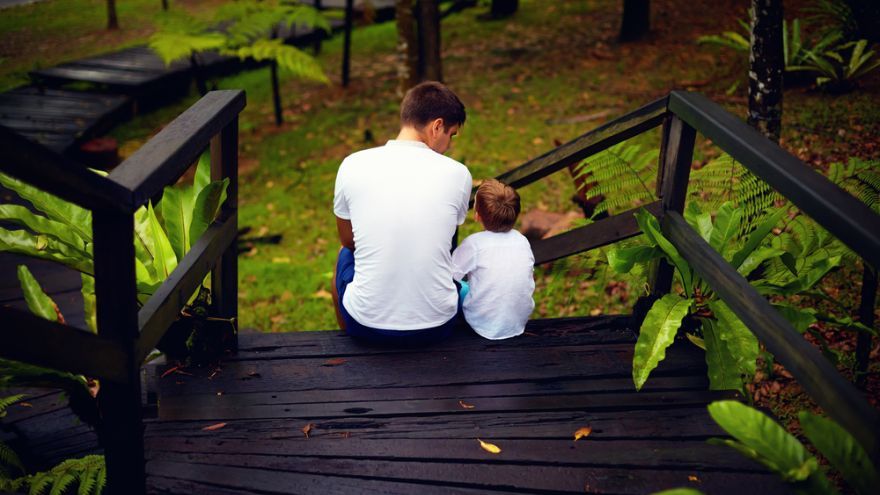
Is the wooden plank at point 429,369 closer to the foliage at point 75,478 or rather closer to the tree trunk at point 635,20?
the foliage at point 75,478

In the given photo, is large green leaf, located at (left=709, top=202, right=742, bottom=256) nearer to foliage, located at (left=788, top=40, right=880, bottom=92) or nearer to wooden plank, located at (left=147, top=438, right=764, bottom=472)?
wooden plank, located at (left=147, top=438, right=764, bottom=472)

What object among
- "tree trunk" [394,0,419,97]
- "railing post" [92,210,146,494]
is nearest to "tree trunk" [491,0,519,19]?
"tree trunk" [394,0,419,97]

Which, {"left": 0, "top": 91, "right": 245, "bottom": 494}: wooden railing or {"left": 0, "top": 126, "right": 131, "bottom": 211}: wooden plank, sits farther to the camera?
{"left": 0, "top": 91, "right": 245, "bottom": 494}: wooden railing

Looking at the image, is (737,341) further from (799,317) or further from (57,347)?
(57,347)

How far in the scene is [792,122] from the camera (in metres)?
7.39

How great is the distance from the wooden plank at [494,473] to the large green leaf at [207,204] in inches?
42.8

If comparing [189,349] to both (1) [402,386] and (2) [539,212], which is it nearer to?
(1) [402,386]

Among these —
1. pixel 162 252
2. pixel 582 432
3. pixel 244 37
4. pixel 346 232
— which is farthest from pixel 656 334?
pixel 244 37

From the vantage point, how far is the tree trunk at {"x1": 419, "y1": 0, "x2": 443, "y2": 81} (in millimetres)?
8812

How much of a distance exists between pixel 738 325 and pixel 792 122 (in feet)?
16.0

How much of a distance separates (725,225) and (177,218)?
269 cm

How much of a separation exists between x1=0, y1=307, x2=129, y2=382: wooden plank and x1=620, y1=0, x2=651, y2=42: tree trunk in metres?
9.38

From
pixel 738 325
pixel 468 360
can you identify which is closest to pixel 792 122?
pixel 738 325

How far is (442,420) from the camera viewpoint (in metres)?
3.13
